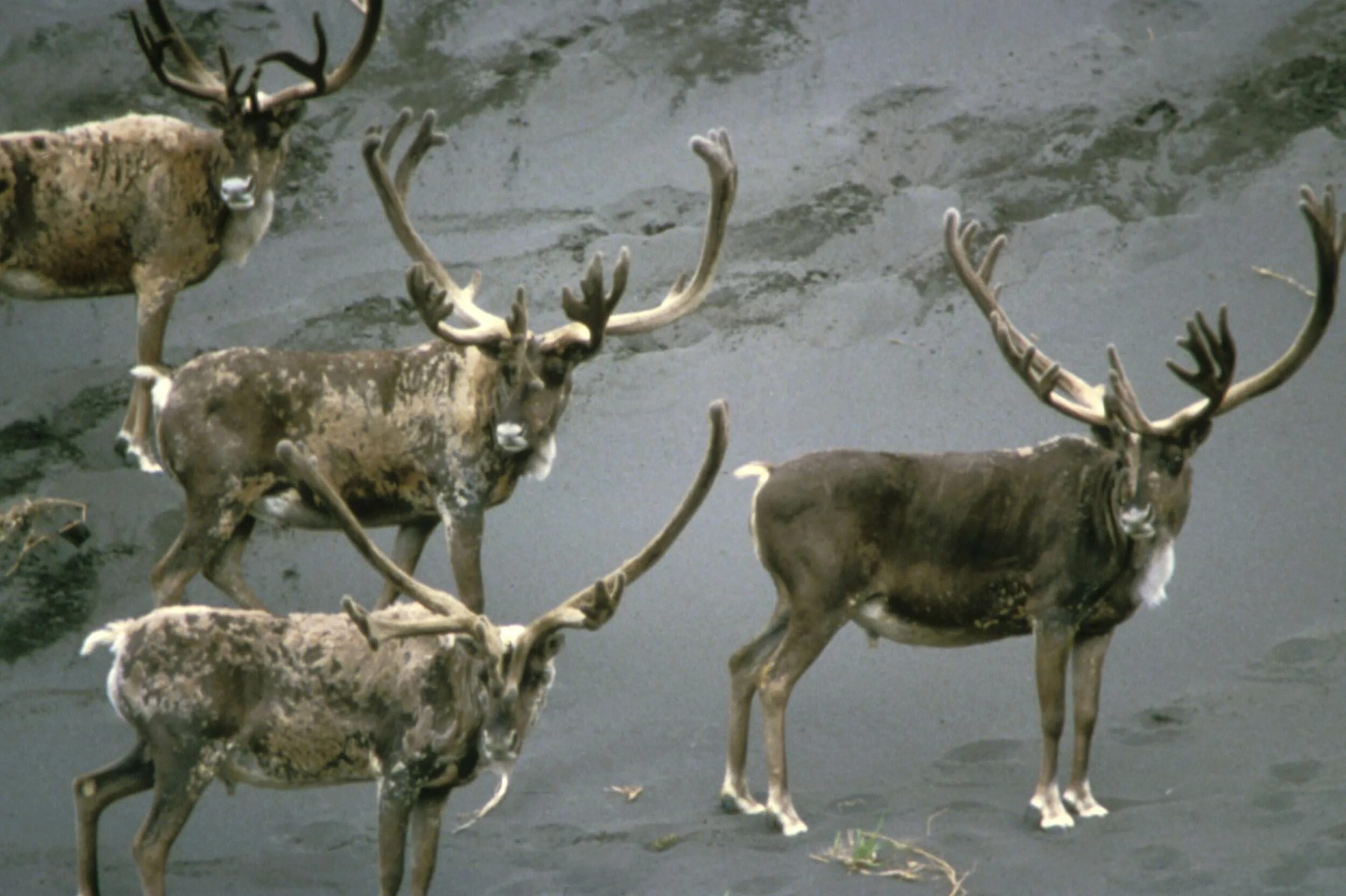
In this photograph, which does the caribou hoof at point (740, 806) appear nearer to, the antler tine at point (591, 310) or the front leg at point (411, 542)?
the front leg at point (411, 542)

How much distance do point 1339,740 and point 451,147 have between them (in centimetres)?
577

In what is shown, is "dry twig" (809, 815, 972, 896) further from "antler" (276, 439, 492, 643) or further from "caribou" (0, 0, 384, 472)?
"caribou" (0, 0, 384, 472)

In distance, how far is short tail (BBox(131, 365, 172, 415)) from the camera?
9.84 metres

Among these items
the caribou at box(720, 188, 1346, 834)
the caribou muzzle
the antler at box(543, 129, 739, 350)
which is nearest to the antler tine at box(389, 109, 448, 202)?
the antler at box(543, 129, 739, 350)

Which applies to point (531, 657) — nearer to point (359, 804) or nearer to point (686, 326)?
point (359, 804)

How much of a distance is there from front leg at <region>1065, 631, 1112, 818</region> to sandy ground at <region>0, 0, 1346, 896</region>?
0.44 ft

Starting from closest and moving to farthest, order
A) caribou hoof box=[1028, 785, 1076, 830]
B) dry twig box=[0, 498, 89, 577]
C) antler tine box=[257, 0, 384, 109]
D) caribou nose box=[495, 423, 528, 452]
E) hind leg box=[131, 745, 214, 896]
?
hind leg box=[131, 745, 214, 896], caribou hoof box=[1028, 785, 1076, 830], caribou nose box=[495, 423, 528, 452], antler tine box=[257, 0, 384, 109], dry twig box=[0, 498, 89, 577]

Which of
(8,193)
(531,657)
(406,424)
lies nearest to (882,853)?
(531,657)

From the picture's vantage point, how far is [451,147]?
1273 centimetres

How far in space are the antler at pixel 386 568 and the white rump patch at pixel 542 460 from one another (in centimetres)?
153

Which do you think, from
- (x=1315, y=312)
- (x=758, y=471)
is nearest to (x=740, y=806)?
(x=758, y=471)

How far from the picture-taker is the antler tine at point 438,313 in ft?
31.0

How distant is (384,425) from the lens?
983cm

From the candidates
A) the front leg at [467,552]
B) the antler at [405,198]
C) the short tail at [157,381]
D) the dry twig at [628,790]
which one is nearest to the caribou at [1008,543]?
the dry twig at [628,790]
